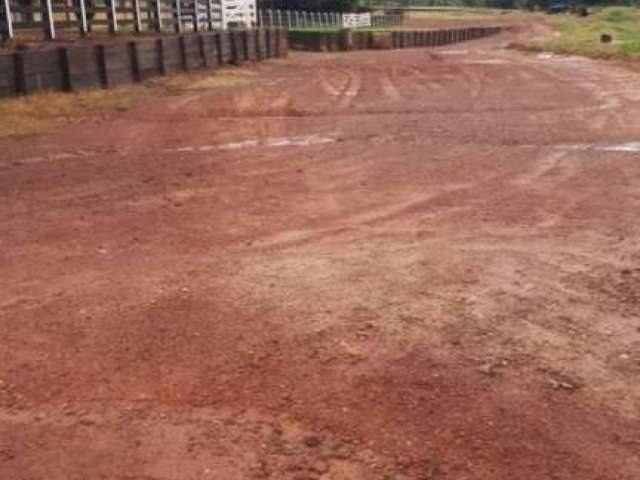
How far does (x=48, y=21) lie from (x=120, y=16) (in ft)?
31.7

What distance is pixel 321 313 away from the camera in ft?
19.5

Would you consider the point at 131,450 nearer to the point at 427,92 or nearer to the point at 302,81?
the point at 427,92

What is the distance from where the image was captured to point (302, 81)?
22.6 m

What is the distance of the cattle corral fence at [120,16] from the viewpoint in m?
20.7

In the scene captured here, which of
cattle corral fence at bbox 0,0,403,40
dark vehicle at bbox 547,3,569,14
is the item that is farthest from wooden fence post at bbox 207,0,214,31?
dark vehicle at bbox 547,3,569,14

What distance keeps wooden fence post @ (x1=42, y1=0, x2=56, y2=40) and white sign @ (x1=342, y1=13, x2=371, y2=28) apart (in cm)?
4141

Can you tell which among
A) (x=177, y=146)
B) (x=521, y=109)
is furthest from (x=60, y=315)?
(x=521, y=109)

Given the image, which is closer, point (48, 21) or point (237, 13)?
point (48, 21)

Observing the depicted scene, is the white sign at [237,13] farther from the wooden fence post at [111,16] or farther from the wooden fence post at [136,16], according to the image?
the wooden fence post at [111,16]

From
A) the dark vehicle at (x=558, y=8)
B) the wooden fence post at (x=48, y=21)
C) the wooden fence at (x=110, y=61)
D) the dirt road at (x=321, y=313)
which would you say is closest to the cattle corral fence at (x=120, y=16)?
the wooden fence post at (x=48, y=21)

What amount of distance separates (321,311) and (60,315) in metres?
1.75

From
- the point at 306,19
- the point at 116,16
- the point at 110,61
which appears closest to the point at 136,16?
the point at 116,16

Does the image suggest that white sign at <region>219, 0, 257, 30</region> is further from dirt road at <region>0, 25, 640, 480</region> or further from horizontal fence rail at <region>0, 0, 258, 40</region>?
dirt road at <region>0, 25, 640, 480</region>

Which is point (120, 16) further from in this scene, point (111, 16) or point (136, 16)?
point (111, 16)
